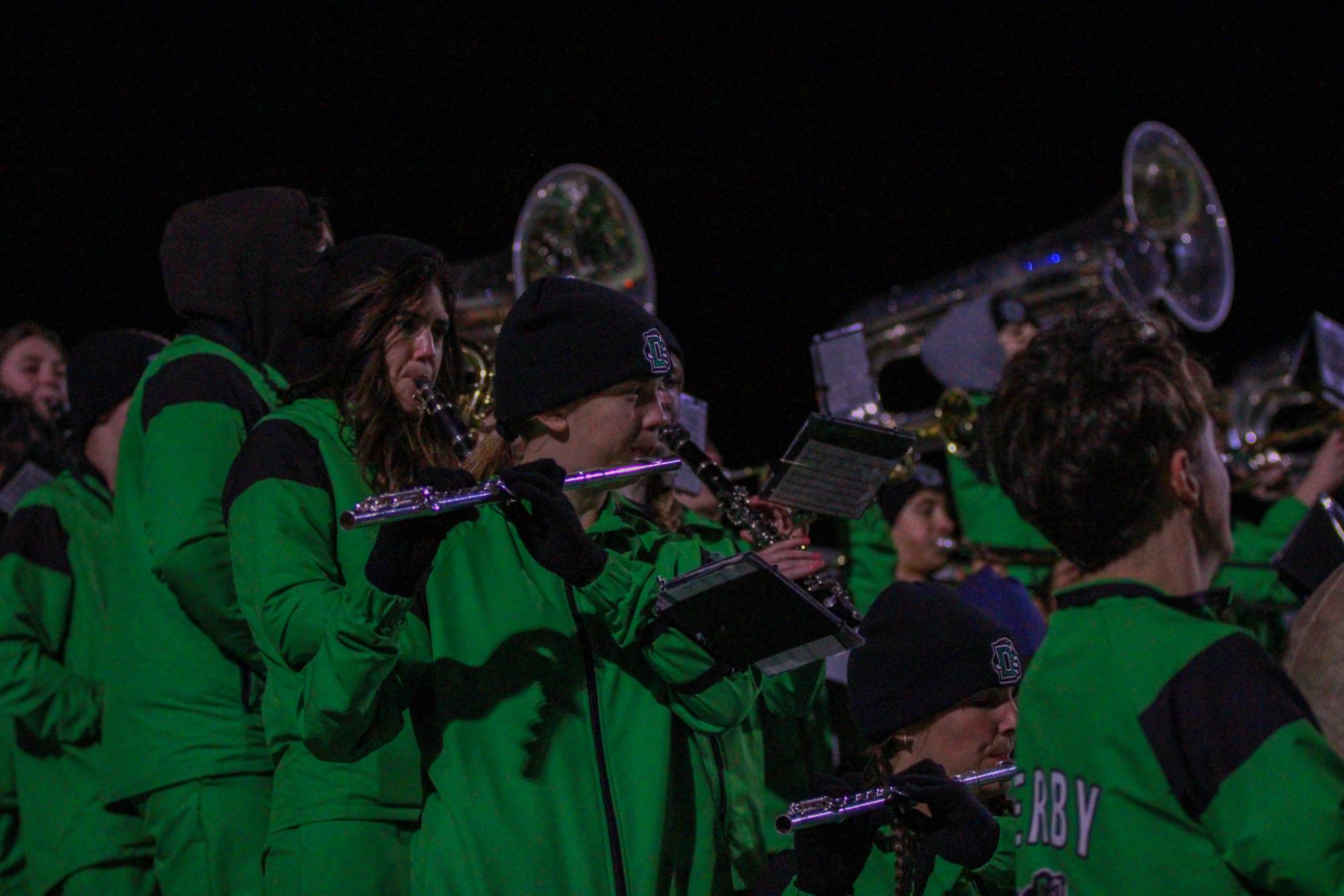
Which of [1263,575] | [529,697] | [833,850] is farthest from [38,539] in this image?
[1263,575]

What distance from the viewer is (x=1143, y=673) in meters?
1.53

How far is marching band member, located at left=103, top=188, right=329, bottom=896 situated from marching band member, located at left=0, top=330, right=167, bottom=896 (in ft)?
1.60

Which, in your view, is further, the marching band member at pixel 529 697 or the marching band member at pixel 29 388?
the marching band member at pixel 29 388

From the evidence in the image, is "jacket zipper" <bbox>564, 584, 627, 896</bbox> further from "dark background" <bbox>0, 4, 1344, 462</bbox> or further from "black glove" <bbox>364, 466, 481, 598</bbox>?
"dark background" <bbox>0, 4, 1344, 462</bbox>

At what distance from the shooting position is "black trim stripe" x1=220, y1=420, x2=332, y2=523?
7.57 ft

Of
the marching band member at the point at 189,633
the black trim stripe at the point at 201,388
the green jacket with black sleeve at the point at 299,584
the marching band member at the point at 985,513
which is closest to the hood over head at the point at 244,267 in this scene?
the marching band member at the point at 189,633

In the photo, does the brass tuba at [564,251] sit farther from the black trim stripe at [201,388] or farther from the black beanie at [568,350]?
the black beanie at [568,350]

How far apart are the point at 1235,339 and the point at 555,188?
15.7ft

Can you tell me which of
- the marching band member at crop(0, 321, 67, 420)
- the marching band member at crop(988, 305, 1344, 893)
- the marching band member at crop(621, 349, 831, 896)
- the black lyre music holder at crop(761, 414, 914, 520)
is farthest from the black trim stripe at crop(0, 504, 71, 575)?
the marching band member at crop(988, 305, 1344, 893)

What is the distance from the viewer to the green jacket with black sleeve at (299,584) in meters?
2.16

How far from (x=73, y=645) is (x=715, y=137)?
4042 millimetres

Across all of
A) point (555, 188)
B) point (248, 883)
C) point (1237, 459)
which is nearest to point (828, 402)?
point (555, 188)

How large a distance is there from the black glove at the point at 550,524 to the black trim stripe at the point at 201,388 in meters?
0.89

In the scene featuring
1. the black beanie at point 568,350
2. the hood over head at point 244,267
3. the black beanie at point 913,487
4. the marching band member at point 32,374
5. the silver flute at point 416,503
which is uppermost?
the hood over head at point 244,267
